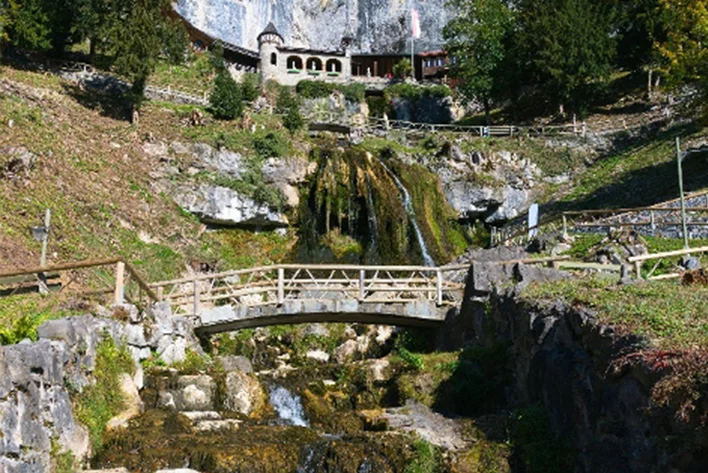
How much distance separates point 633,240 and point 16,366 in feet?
53.0

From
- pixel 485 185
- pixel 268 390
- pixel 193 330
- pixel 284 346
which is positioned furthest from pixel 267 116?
pixel 268 390

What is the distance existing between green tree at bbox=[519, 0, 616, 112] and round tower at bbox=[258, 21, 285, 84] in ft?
55.7

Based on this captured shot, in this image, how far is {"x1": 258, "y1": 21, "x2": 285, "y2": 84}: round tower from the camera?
1977 inches

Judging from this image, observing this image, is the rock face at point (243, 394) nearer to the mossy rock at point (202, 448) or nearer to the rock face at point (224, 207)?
the mossy rock at point (202, 448)

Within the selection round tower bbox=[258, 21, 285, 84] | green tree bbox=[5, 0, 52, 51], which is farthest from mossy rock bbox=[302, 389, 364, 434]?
round tower bbox=[258, 21, 285, 84]

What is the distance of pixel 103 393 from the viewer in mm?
11898

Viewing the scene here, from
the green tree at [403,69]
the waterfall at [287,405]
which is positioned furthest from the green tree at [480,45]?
the waterfall at [287,405]

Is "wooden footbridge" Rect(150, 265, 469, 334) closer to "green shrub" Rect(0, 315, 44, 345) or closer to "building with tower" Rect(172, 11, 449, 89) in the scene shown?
"green shrub" Rect(0, 315, 44, 345)

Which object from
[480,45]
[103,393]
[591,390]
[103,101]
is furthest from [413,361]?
[480,45]

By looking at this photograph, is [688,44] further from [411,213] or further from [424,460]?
[424,460]

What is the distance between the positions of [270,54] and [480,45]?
15482 millimetres

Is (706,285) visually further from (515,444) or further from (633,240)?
(633,240)

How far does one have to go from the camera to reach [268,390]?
14570 millimetres

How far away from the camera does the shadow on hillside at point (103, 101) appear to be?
1240 inches
